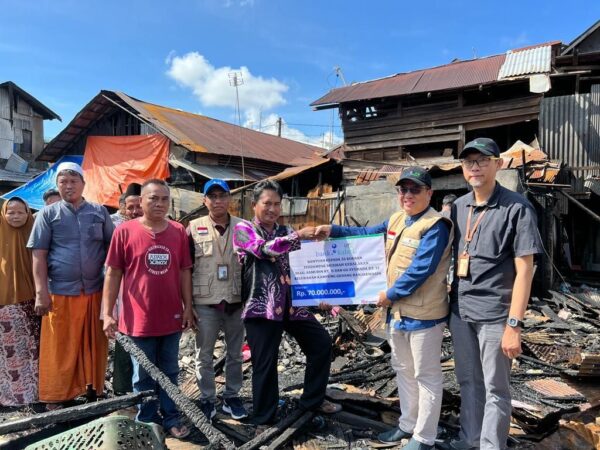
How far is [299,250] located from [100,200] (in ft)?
48.7

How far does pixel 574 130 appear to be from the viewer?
12.8m

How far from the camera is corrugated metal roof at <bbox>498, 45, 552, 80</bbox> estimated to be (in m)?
12.6

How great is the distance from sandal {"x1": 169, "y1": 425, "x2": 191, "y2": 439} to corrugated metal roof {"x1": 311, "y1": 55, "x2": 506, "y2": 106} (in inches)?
523

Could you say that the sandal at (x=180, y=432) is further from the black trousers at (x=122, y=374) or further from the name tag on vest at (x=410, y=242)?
the name tag on vest at (x=410, y=242)

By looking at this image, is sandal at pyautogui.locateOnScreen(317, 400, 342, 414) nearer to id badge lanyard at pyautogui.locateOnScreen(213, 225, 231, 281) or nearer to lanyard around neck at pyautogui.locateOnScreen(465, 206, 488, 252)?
id badge lanyard at pyautogui.locateOnScreen(213, 225, 231, 281)

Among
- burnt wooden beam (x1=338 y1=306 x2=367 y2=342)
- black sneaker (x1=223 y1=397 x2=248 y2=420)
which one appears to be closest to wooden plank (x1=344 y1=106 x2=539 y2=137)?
burnt wooden beam (x1=338 y1=306 x2=367 y2=342)

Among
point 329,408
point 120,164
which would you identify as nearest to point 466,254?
point 329,408

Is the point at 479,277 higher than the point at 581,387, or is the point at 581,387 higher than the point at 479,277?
the point at 479,277

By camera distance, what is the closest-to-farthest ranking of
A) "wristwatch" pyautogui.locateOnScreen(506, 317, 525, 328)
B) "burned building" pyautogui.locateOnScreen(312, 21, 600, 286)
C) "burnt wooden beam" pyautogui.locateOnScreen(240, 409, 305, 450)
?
1. "wristwatch" pyautogui.locateOnScreen(506, 317, 525, 328)
2. "burnt wooden beam" pyautogui.locateOnScreen(240, 409, 305, 450)
3. "burned building" pyautogui.locateOnScreen(312, 21, 600, 286)

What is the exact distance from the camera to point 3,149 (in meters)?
24.2

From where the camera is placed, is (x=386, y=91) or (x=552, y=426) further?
(x=386, y=91)

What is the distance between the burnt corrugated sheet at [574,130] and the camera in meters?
12.6

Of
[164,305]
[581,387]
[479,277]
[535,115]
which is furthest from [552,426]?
[535,115]

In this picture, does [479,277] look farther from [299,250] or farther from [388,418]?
[388,418]
